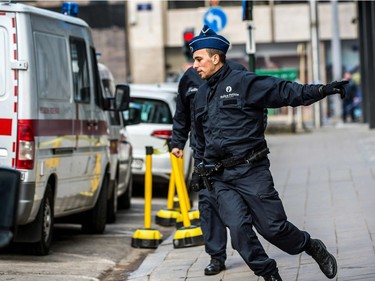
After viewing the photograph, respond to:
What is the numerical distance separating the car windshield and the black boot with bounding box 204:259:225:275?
7818 mm

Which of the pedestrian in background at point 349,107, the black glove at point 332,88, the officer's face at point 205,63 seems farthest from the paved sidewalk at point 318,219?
the pedestrian in background at point 349,107

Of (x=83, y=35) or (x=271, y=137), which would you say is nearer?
(x=83, y=35)

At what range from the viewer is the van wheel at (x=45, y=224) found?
35.2 ft

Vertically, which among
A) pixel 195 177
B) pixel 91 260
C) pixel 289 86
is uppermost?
pixel 289 86

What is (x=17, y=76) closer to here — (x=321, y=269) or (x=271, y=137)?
(x=321, y=269)

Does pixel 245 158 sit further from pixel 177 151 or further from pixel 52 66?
pixel 52 66

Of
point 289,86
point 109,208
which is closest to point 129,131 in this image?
point 109,208

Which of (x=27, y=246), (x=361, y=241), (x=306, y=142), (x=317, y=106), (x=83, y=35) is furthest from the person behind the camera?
(x=317, y=106)

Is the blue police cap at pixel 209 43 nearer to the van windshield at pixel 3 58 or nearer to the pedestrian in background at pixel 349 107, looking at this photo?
the van windshield at pixel 3 58

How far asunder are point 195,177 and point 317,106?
2623cm

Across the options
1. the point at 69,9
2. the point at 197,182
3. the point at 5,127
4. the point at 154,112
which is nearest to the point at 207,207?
the point at 197,182

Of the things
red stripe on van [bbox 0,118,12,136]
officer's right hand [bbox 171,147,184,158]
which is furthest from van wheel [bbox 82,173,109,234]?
officer's right hand [bbox 171,147,184,158]

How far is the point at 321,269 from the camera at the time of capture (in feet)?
27.2

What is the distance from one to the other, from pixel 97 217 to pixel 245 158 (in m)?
5.17
